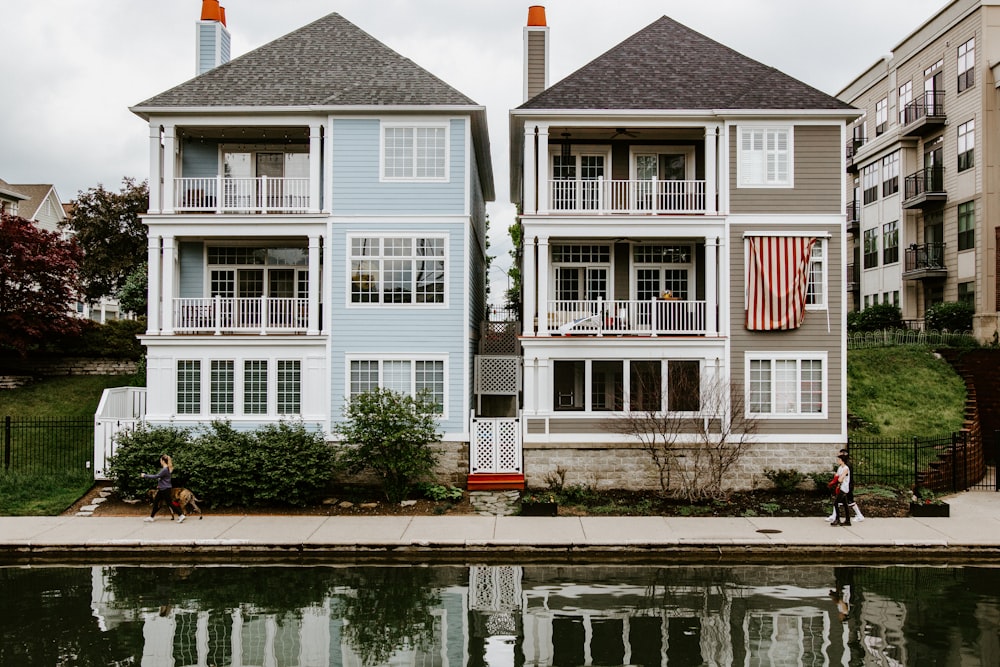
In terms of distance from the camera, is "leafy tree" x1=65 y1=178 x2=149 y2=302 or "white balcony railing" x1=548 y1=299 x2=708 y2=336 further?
"leafy tree" x1=65 y1=178 x2=149 y2=302

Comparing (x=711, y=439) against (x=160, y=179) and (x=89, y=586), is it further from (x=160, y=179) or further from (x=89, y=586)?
(x=160, y=179)

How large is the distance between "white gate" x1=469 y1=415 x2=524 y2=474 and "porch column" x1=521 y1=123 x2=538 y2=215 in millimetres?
5870

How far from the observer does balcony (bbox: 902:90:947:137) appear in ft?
115

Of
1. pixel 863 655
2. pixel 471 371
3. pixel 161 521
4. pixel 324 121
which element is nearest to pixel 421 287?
pixel 471 371

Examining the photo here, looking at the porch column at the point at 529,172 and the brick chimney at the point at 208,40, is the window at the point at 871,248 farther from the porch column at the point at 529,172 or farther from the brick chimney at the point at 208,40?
the brick chimney at the point at 208,40

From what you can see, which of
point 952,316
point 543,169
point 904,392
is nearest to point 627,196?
point 543,169

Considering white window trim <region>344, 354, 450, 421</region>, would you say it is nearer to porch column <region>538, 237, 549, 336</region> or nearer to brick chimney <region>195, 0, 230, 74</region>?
porch column <region>538, 237, 549, 336</region>

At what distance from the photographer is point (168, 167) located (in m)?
21.5

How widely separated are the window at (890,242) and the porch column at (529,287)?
25564 mm

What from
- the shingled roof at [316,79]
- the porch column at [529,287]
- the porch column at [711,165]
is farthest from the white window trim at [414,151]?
the porch column at [711,165]

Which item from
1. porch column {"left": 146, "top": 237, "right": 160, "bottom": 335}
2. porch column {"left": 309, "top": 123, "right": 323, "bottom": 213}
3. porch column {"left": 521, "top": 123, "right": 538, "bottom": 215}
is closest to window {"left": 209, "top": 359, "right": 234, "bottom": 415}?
porch column {"left": 146, "top": 237, "right": 160, "bottom": 335}

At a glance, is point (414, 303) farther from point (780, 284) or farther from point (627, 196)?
point (780, 284)

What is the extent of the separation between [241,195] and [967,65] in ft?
98.8

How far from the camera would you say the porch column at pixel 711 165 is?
21.2 m
